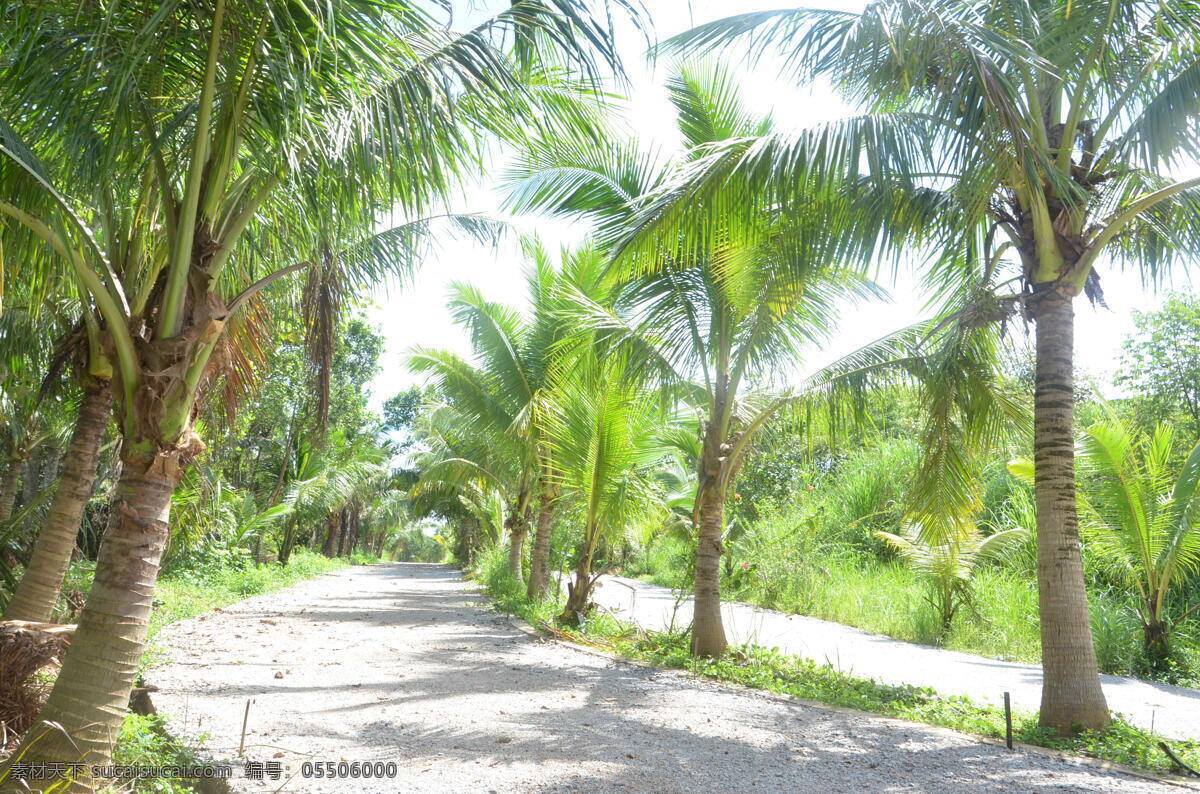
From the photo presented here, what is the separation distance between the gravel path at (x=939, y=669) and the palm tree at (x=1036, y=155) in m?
1.79

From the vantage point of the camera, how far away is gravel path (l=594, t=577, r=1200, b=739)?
6656 millimetres

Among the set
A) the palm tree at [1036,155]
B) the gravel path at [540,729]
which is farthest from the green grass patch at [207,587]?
the palm tree at [1036,155]

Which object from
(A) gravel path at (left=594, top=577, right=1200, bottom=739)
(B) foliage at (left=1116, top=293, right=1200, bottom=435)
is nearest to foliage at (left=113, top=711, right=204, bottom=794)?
(A) gravel path at (left=594, top=577, right=1200, bottom=739)

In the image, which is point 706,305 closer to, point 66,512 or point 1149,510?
point 1149,510

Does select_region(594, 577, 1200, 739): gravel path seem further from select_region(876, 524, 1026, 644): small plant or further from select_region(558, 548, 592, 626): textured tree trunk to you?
select_region(558, 548, 592, 626): textured tree trunk

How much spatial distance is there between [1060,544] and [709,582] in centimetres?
352

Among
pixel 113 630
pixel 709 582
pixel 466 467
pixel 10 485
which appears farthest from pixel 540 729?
pixel 466 467

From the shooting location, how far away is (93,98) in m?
3.88

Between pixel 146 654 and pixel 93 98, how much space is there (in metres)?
4.64

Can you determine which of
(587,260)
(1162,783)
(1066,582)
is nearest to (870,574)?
(587,260)

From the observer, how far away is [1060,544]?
546 cm

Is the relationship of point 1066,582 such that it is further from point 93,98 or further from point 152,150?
point 93,98

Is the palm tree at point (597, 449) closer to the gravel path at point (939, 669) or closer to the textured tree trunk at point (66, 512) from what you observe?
the gravel path at point (939, 669)

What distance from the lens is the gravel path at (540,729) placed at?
13.1 ft
